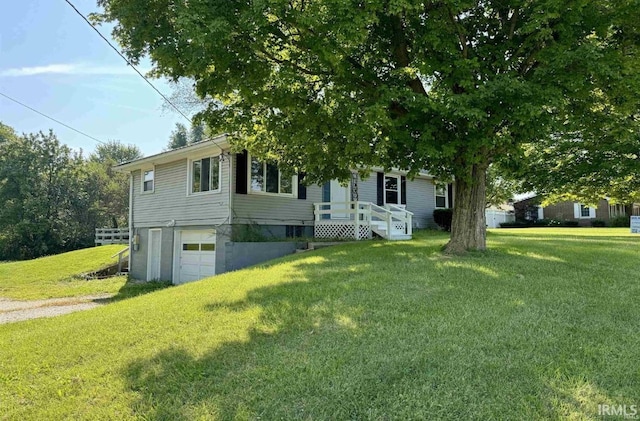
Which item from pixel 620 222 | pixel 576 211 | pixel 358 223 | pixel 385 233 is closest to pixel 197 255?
pixel 358 223

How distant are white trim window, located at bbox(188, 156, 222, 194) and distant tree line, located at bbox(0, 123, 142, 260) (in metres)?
23.0

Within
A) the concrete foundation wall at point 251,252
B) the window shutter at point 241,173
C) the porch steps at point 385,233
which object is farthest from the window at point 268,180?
the porch steps at point 385,233

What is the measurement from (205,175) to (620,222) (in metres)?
30.4

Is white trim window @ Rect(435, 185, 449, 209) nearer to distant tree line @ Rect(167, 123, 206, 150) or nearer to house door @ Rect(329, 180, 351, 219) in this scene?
house door @ Rect(329, 180, 351, 219)

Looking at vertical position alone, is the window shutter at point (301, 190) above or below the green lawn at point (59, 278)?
above

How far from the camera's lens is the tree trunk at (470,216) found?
9062mm

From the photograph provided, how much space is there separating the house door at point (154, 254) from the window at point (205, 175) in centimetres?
328

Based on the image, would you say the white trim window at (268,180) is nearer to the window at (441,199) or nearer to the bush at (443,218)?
the bush at (443,218)

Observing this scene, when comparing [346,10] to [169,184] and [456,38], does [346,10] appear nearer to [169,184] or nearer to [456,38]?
[456,38]

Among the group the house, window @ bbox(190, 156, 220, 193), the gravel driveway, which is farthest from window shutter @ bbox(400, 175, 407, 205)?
the gravel driveway

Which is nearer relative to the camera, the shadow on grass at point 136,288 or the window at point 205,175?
the shadow on grass at point 136,288

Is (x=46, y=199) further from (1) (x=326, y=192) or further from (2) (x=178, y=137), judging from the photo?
(1) (x=326, y=192)

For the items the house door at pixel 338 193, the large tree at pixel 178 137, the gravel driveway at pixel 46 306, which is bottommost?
the gravel driveway at pixel 46 306

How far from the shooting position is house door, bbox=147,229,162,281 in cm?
1693
